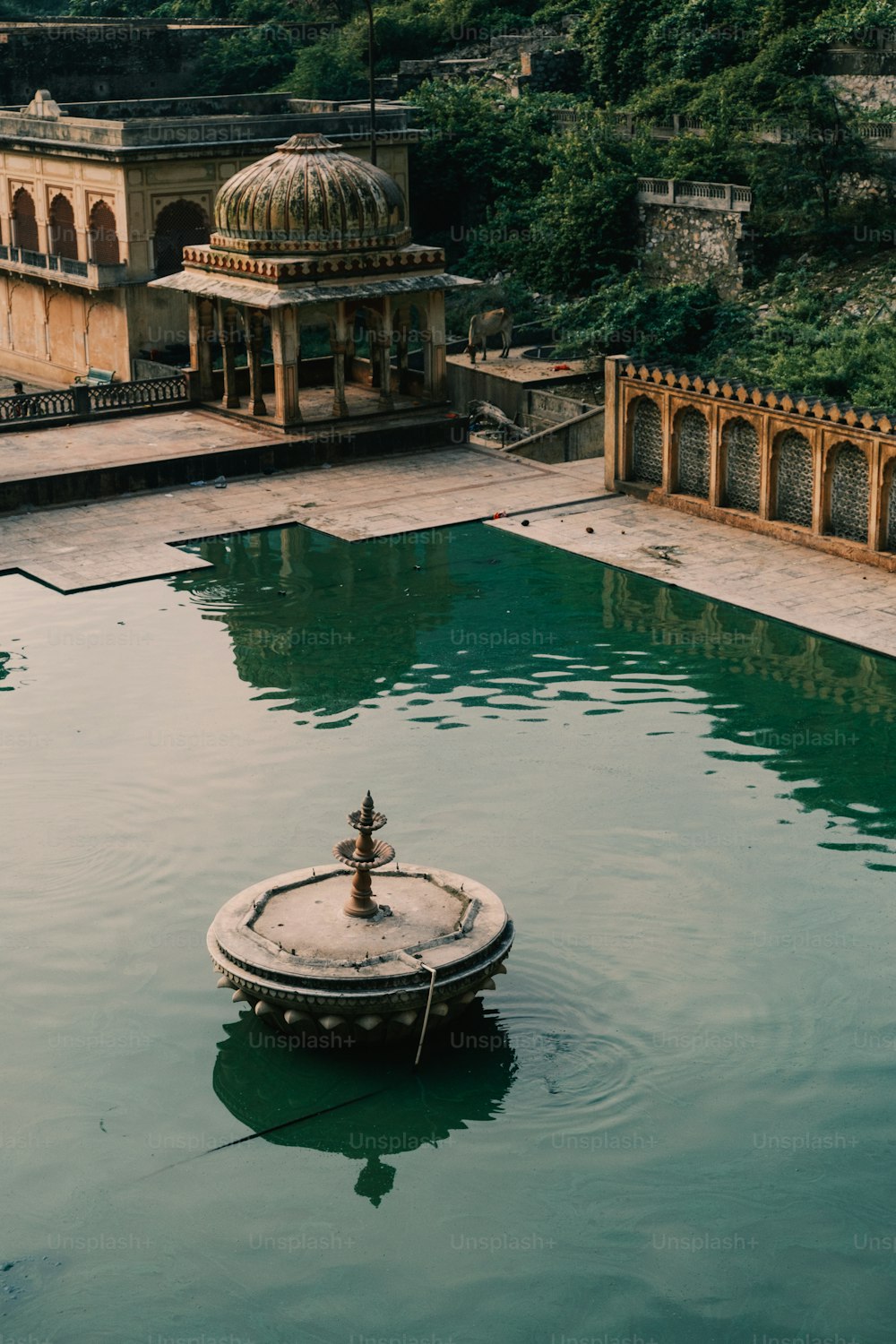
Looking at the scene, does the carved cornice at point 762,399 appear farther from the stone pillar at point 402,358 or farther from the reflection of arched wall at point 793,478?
the stone pillar at point 402,358

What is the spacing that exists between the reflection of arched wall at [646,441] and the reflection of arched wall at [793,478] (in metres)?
2.69

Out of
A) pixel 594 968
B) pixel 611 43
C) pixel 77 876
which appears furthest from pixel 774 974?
pixel 611 43

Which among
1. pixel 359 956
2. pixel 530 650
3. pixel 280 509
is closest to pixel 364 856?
pixel 359 956

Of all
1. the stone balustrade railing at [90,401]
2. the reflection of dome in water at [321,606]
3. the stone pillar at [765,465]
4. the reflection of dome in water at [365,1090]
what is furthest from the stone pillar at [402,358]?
the reflection of dome in water at [365,1090]

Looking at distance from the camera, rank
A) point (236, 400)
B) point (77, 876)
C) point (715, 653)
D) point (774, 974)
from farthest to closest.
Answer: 1. point (236, 400)
2. point (715, 653)
3. point (77, 876)
4. point (774, 974)

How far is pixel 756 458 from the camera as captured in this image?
87.2 ft

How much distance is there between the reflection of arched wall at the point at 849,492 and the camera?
24875 millimetres

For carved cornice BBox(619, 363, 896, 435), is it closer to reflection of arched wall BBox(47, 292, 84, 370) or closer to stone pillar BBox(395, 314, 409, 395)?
stone pillar BBox(395, 314, 409, 395)

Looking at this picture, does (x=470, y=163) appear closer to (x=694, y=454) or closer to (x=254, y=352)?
(x=254, y=352)

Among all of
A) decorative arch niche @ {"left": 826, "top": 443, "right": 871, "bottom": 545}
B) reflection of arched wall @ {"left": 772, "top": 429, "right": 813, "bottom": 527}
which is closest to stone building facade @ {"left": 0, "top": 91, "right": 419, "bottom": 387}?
reflection of arched wall @ {"left": 772, "top": 429, "right": 813, "bottom": 527}

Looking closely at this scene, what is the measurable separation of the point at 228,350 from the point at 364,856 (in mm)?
20180

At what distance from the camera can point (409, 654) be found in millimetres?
22328

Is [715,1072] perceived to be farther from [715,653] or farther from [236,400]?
[236,400]

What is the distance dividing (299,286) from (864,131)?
14.1m
